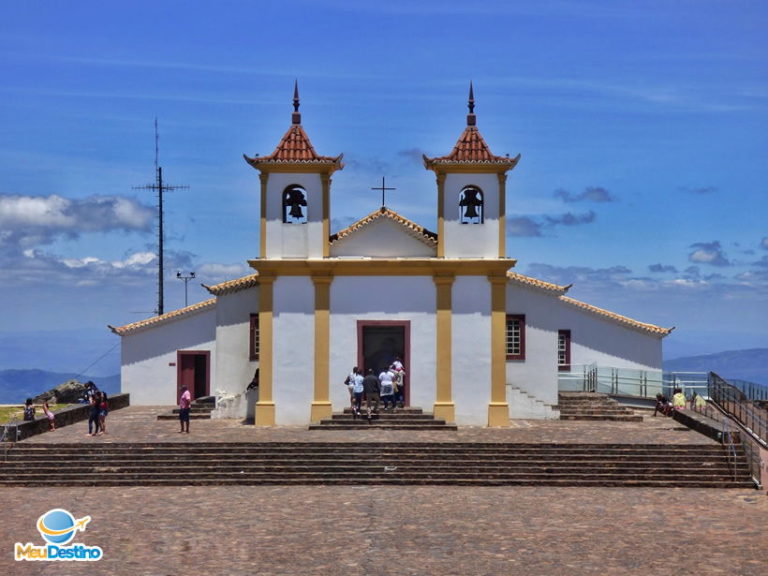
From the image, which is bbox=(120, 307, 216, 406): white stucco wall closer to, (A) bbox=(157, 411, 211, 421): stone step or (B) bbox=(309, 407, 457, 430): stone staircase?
(A) bbox=(157, 411, 211, 421): stone step

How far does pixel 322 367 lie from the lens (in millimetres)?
30406

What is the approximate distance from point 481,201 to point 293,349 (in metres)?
7.35

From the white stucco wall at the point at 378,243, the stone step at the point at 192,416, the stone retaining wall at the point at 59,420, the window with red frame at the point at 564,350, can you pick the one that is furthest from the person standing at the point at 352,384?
the window with red frame at the point at 564,350

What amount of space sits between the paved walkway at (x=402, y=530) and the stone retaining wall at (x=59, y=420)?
12.5ft

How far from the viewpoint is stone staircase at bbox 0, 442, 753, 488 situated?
24.0m

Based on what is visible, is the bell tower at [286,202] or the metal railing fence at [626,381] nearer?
the bell tower at [286,202]

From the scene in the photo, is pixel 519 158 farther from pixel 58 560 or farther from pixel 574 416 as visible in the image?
pixel 58 560

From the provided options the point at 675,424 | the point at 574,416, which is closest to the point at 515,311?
the point at 574,416

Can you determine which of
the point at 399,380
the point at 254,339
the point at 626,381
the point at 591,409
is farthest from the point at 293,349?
the point at 626,381

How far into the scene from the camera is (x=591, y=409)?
32.9 metres

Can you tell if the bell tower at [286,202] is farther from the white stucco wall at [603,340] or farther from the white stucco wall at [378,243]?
the white stucco wall at [603,340]

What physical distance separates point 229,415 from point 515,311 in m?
10.4

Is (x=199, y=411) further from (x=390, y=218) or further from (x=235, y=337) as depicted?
(x=390, y=218)

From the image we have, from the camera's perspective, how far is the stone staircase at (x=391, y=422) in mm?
29094
